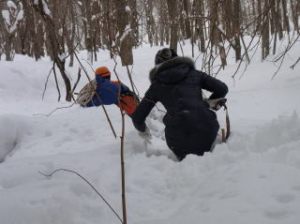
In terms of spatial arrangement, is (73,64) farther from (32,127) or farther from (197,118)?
(197,118)

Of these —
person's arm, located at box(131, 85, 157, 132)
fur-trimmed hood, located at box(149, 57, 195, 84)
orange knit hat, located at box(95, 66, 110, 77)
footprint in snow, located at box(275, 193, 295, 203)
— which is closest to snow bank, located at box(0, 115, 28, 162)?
orange knit hat, located at box(95, 66, 110, 77)

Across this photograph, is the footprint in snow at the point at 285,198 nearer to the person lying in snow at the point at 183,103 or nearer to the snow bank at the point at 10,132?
the person lying in snow at the point at 183,103

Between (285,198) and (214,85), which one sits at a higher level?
(214,85)

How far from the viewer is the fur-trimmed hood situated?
11.3 feet

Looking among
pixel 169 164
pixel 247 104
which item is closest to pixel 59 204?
pixel 169 164

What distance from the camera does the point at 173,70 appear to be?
3455mm

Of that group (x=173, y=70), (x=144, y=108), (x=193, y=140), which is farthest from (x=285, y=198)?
(x=144, y=108)

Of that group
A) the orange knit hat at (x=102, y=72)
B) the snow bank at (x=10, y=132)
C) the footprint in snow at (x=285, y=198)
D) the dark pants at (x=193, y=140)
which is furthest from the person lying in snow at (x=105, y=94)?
the footprint in snow at (x=285, y=198)

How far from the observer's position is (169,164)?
3041 mm

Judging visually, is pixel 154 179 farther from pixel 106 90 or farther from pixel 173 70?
pixel 106 90

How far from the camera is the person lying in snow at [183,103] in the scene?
11.2ft

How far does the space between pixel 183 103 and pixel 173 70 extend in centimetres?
26

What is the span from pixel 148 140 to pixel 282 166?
57.3 inches

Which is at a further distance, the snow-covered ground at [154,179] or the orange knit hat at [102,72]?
the orange knit hat at [102,72]
